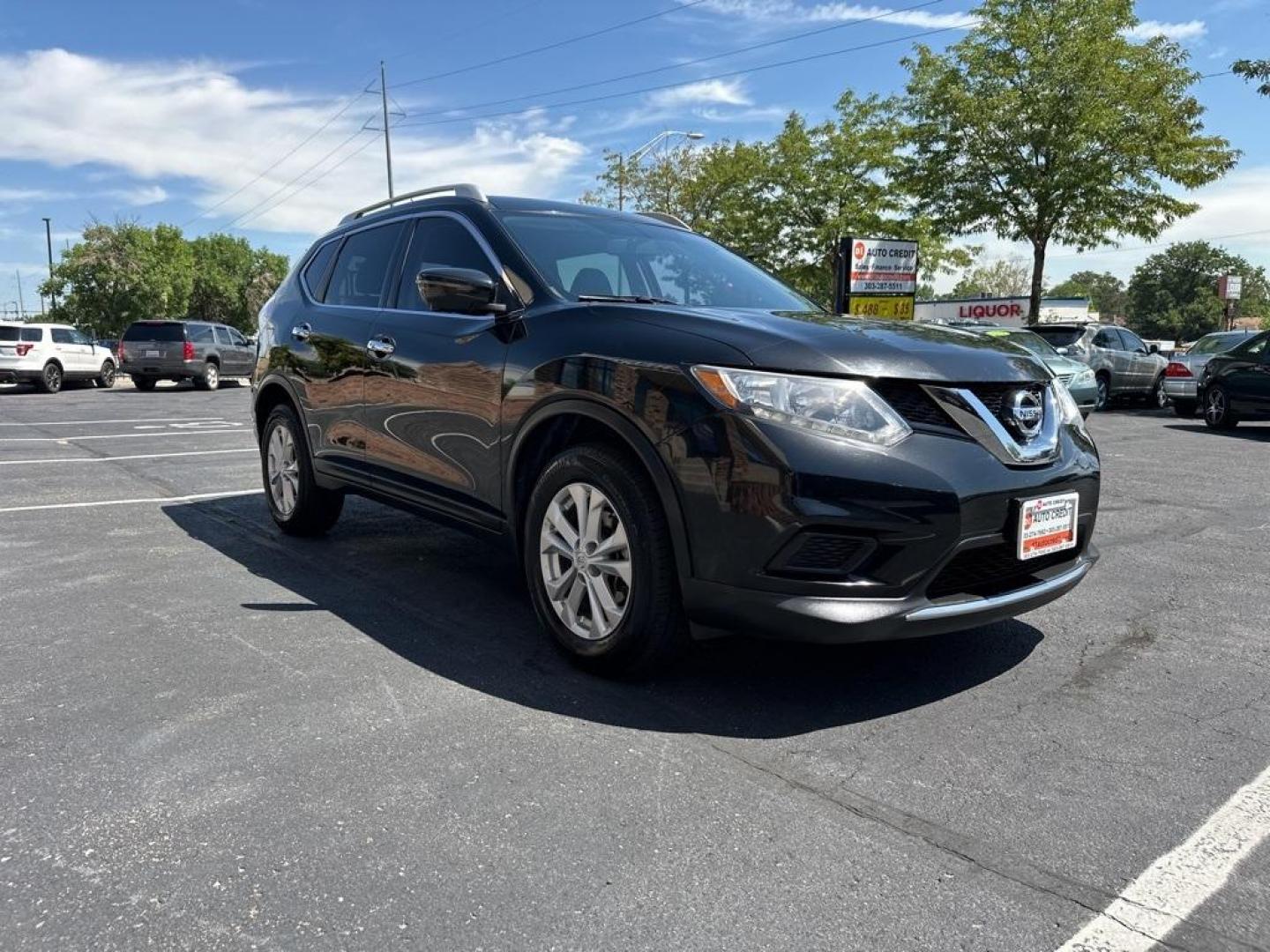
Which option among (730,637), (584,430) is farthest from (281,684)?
(730,637)

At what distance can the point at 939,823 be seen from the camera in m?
2.40

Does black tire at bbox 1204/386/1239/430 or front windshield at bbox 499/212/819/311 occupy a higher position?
front windshield at bbox 499/212/819/311

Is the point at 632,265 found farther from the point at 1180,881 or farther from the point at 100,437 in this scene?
the point at 100,437

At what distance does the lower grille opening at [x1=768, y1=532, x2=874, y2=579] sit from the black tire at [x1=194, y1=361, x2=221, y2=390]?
24048 mm

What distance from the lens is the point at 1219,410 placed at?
45.2ft

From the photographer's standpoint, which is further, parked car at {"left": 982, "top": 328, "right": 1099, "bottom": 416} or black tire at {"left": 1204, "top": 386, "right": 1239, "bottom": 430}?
parked car at {"left": 982, "top": 328, "right": 1099, "bottom": 416}

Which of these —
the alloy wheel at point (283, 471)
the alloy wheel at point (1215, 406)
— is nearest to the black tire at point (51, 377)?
the alloy wheel at point (283, 471)

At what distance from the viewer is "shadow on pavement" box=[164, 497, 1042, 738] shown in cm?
311

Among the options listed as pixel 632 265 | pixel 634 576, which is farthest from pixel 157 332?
pixel 634 576

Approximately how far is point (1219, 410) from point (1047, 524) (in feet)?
42.1

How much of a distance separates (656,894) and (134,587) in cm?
357

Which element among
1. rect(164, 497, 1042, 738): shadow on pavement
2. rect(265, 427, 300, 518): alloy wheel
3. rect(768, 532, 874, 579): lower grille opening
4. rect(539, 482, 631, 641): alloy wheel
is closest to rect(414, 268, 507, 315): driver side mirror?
rect(539, 482, 631, 641): alloy wheel

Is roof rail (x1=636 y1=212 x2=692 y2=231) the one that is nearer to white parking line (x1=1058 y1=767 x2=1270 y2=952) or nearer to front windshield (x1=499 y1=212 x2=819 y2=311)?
front windshield (x1=499 y1=212 x2=819 y2=311)

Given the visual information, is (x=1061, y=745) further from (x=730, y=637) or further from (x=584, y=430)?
(x=584, y=430)
